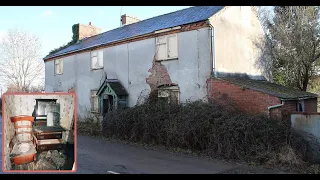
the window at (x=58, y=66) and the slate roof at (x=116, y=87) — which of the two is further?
the window at (x=58, y=66)

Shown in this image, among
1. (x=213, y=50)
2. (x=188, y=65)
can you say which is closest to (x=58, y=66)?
(x=188, y=65)

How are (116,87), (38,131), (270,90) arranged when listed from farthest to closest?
(116,87) → (270,90) → (38,131)

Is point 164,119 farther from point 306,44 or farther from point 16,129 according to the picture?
point 306,44

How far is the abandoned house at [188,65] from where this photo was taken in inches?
476

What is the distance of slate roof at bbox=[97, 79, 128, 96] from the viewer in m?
16.0

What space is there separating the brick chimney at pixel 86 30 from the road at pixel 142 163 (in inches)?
665

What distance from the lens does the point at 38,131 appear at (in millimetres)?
3129

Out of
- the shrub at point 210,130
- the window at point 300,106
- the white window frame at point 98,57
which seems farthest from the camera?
the white window frame at point 98,57

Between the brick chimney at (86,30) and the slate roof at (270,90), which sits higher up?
the brick chimney at (86,30)

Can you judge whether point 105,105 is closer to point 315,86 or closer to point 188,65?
point 188,65

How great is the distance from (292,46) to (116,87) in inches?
508

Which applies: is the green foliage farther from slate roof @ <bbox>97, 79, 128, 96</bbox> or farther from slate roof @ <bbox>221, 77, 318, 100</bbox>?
slate roof @ <bbox>97, 79, 128, 96</bbox>

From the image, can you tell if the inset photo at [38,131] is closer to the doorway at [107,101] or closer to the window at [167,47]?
the window at [167,47]

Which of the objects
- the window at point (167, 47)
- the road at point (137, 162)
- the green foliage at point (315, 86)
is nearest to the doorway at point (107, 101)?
the window at point (167, 47)
